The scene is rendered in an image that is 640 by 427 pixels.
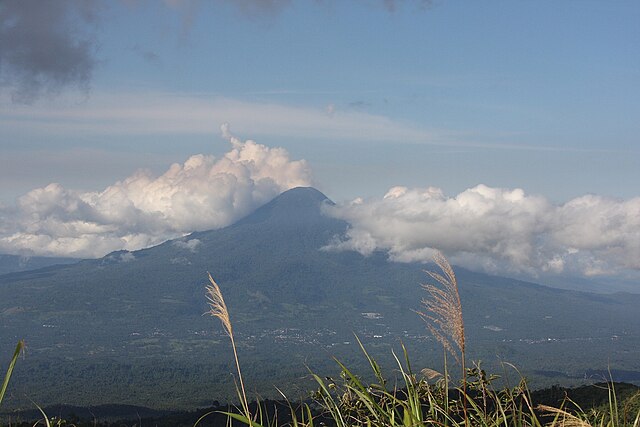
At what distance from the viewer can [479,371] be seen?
17.6ft

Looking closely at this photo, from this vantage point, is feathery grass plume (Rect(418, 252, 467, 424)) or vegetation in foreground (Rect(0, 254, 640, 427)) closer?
feathery grass plume (Rect(418, 252, 467, 424))

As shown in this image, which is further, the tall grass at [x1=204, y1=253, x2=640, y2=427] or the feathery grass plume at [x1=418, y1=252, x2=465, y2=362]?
the tall grass at [x1=204, y1=253, x2=640, y2=427]

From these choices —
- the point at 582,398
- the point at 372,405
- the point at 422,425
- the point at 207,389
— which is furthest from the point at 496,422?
the point at 207,389

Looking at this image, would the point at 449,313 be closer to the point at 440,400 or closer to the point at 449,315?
the point at 449,315

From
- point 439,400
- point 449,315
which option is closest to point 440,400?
point 439,400

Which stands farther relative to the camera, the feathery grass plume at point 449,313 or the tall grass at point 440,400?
the tall grass at point 440,400

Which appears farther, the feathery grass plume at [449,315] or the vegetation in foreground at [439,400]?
the vegetation in foreground at [439,400]

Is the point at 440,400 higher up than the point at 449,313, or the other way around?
the point at 449,313

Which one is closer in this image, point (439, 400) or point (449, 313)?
point (449, 313)

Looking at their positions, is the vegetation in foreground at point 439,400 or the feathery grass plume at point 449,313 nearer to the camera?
the feathery grass plume at point 449,313

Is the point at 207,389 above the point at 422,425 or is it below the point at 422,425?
below

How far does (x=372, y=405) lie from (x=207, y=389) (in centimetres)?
18527

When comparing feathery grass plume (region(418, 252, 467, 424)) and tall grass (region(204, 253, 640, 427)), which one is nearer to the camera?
feathery grass plume (region(418, 252, 467, 424))

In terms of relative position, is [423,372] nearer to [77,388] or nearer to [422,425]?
[422,425]
